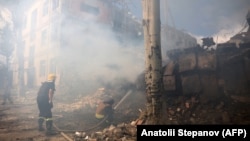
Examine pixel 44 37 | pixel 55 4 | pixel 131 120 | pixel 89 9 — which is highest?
pixel 55 4

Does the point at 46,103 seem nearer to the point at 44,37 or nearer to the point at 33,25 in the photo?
the point at 44,37

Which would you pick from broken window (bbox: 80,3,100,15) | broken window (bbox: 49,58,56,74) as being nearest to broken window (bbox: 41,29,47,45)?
broken window (bbox: 49,58,56,74)

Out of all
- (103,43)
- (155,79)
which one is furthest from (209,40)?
(103,43)

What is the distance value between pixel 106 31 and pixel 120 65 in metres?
5.35

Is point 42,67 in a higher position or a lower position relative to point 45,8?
lower

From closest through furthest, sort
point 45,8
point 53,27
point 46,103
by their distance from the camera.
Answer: point 46,103 → point 53,27 → point 45,8

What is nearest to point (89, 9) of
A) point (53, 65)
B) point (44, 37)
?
point (44, 37)

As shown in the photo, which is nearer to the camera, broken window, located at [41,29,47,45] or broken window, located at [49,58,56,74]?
broken window, located at [49,58,56,74]

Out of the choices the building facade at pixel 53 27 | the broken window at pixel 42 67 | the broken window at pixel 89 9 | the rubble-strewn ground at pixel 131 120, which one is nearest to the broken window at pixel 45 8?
the building facade at pixel 53 27

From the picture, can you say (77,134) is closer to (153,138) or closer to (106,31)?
(153,138)

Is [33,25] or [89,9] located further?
[33,25]

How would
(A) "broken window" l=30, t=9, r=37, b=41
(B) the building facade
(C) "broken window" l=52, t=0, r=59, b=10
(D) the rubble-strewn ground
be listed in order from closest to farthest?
1. (D) the rubble-strewn ground
2. (B) the building facade
3. (C) "broken window" l=52, t=0, r=59, b=10
4. (A) "broken window" l=30, t=9, r=37, b=41

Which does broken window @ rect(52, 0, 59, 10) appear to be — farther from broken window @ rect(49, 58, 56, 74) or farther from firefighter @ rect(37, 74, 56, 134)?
firefighter @ rect(37, 74, 56, 134)

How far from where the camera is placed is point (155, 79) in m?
5.11
